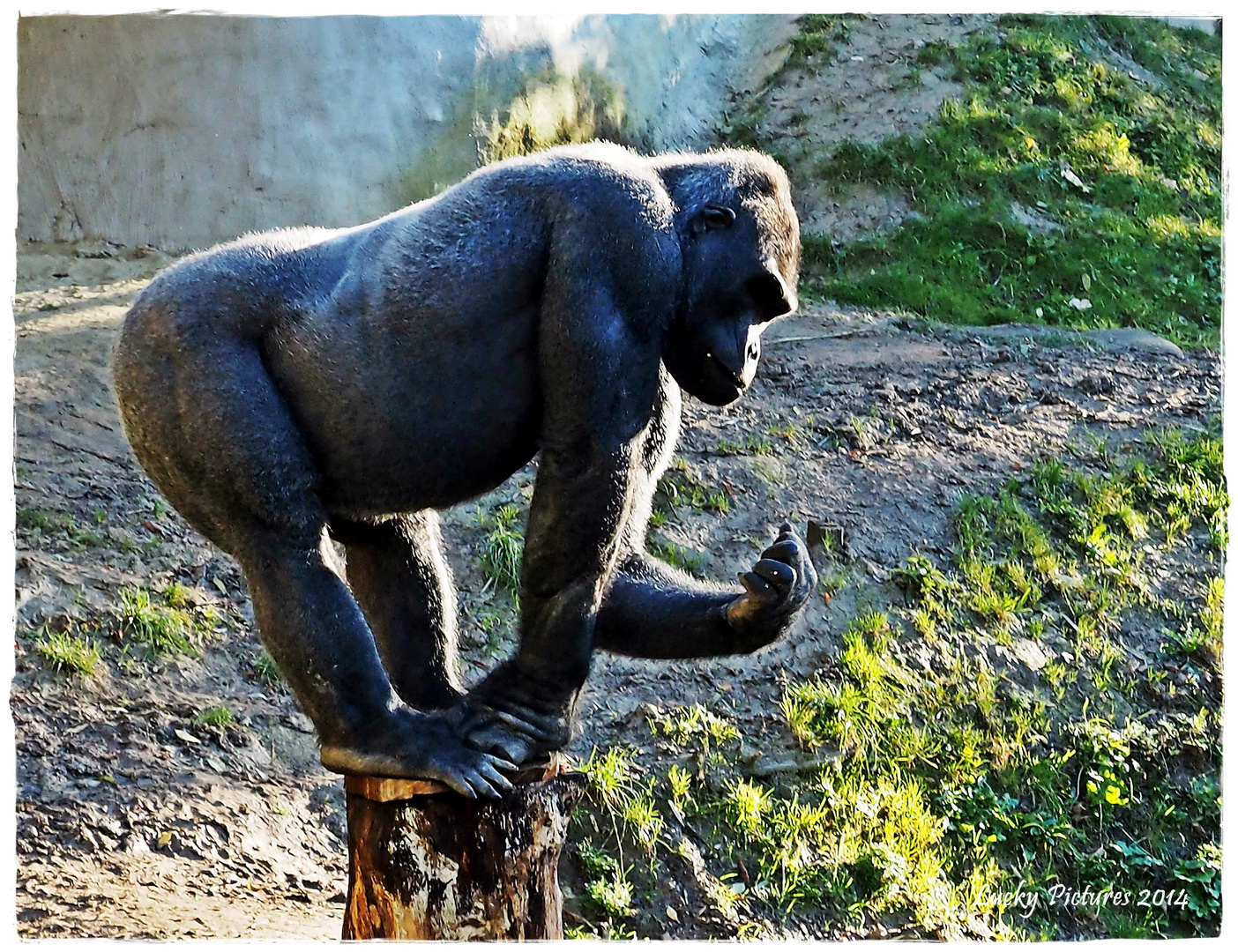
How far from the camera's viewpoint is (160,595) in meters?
5.09

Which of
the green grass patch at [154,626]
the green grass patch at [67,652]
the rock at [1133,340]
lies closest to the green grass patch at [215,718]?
the green grass patch at [154,626]

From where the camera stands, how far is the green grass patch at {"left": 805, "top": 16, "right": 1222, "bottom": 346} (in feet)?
25.7

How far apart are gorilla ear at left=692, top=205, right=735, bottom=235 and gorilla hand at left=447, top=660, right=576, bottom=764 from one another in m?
0.99

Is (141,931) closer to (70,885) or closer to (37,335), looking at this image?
(70,885)

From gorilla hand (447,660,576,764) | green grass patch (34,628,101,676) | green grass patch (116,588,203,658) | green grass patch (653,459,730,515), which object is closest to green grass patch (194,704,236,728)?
green grass patch (116,588,203,658)

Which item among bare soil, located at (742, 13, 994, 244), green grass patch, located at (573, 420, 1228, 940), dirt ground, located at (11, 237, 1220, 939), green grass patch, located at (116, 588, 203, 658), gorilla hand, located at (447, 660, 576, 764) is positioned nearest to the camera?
gorilla hand, located at (447, 660, 576, 764)

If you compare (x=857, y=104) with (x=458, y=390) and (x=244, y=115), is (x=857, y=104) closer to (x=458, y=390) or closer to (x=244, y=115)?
(x=244, y=115)

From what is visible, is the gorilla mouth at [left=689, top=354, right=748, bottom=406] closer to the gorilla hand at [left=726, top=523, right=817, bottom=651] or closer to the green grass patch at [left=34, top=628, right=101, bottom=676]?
the gorilla hand at [left=726, top=523, right=817, bottom=651]

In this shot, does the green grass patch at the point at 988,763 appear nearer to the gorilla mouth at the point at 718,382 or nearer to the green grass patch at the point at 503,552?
the green grass patch at the point at 503,552

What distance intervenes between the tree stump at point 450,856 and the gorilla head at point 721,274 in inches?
35.9

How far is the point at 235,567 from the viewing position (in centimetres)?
539

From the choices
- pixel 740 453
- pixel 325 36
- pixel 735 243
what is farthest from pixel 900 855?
pixel 325 36

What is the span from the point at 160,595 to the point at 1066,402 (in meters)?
4.58

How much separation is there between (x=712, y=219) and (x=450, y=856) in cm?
146
